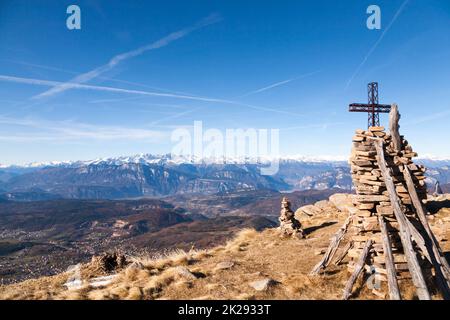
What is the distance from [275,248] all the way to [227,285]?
10437 mm

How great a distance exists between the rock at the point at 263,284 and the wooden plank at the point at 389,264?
192 inches

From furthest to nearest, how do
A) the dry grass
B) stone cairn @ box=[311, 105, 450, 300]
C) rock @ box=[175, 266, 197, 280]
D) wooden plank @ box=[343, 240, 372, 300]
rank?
rock @ box=[175, 266, 197, 280] < the dry grass < stone cairn @ box=[311, 105, 450, 300] < wooden plank @ box=[343, 240, 372, 300]

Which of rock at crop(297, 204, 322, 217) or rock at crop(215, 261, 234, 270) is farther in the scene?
rock at crop(297, 204, 322, 217)

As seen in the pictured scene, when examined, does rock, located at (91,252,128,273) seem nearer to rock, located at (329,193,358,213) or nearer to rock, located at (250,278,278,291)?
rock, located at (250,278,278,291)

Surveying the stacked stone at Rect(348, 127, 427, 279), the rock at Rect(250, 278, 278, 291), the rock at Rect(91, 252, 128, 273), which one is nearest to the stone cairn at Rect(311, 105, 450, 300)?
the stacked stone at Rect(348, 127, 427, 279)

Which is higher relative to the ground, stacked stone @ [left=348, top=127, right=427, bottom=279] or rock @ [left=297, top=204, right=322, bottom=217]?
stacked stone @ [left=348, top=127, right=427, bottom=279]

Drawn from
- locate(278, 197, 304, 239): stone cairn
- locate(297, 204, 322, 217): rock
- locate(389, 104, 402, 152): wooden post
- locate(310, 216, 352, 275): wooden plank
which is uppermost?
locate(389, 104, 402, 152): wooden post

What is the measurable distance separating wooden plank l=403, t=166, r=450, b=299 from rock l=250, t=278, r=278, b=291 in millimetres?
6931

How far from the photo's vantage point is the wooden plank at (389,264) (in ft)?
37.3

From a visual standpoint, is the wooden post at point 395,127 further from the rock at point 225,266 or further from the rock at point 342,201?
the rock at point 342,201

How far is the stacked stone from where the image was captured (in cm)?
1415

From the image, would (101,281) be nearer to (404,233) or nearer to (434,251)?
(404,233)
